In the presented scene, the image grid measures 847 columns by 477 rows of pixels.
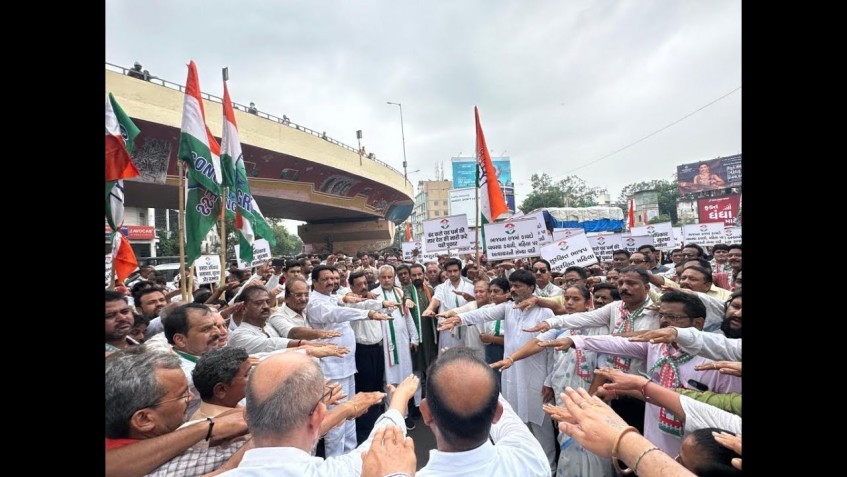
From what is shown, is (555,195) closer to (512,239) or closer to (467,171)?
(467,171)

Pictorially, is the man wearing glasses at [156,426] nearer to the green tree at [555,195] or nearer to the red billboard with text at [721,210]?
the red billboard with text at [721,210]

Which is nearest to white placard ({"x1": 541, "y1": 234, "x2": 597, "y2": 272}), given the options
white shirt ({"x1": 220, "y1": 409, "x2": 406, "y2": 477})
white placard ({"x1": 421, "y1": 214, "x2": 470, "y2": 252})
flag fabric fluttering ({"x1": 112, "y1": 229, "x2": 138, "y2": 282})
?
white placard ({"x1": 421, "y1": 214, "x2": 470, "y2": 252})

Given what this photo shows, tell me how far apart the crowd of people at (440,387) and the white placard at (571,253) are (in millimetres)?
850

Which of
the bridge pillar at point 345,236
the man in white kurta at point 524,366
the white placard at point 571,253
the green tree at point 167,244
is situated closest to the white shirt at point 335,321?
the man in white kurta at point 524,366

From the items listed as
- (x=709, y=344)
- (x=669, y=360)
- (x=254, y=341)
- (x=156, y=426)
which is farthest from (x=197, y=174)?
(x=709, y=344)

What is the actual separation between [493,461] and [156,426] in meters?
1.22

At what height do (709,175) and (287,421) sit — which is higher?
(709,175)

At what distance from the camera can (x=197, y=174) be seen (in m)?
4.69

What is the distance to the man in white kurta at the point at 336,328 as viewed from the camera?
385 cm

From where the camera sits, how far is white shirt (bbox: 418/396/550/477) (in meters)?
1.29

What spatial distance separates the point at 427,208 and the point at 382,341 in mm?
69709

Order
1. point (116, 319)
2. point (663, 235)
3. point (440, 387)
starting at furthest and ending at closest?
point (663, 235) < point (116, 319) < point (440, 387)
